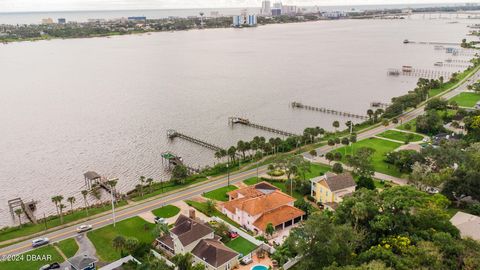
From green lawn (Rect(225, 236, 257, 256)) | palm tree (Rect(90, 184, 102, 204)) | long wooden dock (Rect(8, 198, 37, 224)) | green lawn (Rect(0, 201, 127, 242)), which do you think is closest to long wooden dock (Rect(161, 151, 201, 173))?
palm tree (Rect(90, 184, 102, 204))

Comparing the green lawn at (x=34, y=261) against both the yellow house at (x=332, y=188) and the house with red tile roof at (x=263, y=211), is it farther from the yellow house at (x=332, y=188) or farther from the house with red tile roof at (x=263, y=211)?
the yellow house at (x=332, y=188)

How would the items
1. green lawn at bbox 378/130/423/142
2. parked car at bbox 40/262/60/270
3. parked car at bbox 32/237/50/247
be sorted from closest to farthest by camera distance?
parked car at bbox 40/262/60/270 < parked car at bbox 32/237/50/247 < green lawn at bbox 378/130/423/142

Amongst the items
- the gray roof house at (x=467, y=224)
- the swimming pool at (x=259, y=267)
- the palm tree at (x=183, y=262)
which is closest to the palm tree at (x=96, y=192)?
the palm tree at (x=183, y=262)

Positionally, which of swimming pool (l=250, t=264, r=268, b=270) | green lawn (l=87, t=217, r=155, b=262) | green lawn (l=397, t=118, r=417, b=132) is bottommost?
green lawn (l=87, t=217, r=155, b=262)

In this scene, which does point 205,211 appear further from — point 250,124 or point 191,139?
point 250,124

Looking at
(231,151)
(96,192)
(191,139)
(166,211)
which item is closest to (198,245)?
(166,211)

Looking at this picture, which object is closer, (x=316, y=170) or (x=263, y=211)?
(x=263, y=211)

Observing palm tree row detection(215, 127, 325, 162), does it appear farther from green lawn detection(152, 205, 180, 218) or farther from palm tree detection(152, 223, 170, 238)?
palm tree detection(152, 223, 170, 238)
